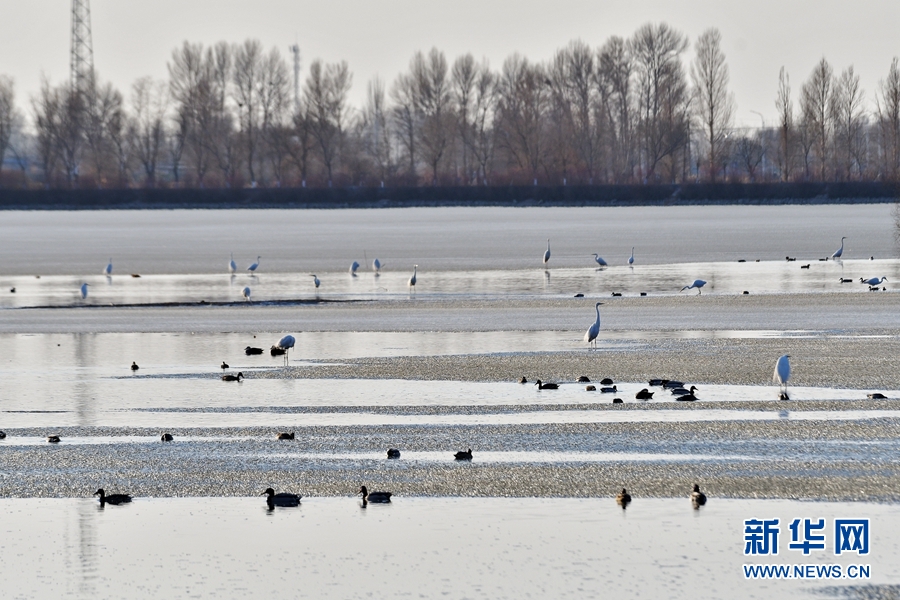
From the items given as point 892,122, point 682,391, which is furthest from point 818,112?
point 682,391

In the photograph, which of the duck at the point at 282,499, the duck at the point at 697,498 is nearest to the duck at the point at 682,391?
the duck at the point at 697,498

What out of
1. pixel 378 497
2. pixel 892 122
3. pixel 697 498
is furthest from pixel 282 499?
pixel 892 122

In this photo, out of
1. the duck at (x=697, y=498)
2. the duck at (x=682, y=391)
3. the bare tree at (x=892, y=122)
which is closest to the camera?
the duck at (x=697, y=498)

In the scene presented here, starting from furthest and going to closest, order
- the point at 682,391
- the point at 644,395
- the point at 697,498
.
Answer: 1. the point at 682,391
2. the point at 644,395
3. the point at 697,498

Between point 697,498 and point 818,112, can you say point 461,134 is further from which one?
point 697,498

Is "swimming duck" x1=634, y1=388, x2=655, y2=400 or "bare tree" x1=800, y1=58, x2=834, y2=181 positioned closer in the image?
"swimming duck" x1=634, y1=388, x2=655, y2=400

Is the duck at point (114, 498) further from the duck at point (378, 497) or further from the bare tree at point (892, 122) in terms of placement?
the bare tree at point (892, 122)

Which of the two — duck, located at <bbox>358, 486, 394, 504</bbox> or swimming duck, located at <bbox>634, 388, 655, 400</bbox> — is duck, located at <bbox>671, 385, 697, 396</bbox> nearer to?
swimming duck, located at <bbox>634, 388, 655, 400</bbox>

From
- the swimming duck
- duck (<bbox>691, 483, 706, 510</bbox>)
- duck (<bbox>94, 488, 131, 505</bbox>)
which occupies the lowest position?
duck (<bbox>691, 483, 706, 510</bbox>)

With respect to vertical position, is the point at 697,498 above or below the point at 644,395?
below

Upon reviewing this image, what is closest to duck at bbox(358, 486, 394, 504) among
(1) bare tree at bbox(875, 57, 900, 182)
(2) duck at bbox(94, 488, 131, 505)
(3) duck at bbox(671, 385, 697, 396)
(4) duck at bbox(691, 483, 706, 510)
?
(2) duck at bbox(94, 488, 131, 505)

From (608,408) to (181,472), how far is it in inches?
156

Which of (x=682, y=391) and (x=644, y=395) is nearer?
(x=644, y=395)

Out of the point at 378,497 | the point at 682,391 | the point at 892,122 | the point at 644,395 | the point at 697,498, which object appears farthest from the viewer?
the point at 892,122
